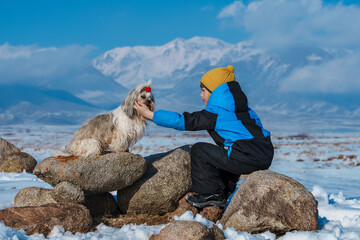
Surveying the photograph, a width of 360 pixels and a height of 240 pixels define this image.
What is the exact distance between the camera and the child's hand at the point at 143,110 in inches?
223

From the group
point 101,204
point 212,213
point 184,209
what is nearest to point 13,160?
point 101,204

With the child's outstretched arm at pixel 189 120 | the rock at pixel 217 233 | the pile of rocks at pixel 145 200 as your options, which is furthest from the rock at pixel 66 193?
the rock at pixel 217 233

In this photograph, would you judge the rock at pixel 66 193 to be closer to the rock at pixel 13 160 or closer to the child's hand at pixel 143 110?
the child's hand at pixel 143 110

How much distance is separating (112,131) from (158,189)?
3.94 feet

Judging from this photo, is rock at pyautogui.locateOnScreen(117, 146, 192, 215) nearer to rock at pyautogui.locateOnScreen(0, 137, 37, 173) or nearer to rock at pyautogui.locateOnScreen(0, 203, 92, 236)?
rock at pyautogui.locateOnScreen(0, 203, 92, 236)

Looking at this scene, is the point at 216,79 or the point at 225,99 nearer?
the point at 225,99

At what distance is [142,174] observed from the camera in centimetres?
598

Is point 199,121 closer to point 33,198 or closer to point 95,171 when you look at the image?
point 95,171

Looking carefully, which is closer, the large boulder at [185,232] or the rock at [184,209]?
the large boulder at [185,232]

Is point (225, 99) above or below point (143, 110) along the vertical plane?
above

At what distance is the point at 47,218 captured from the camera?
15.8 ft

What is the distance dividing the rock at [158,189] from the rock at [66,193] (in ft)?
3.09

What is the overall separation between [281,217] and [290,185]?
1.60ft

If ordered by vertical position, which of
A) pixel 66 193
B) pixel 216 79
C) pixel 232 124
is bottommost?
pixel 66 193
